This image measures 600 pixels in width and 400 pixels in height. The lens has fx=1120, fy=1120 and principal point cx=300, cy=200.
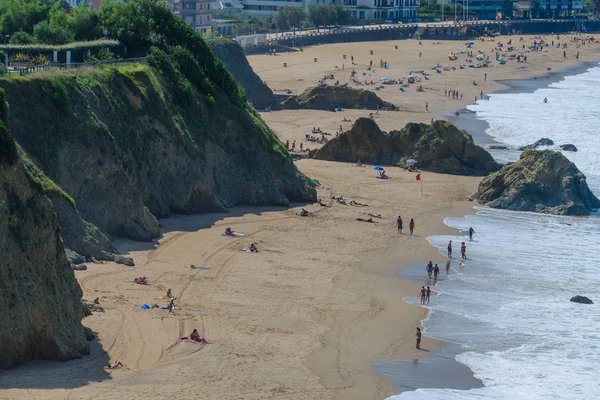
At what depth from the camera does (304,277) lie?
36.3 metres

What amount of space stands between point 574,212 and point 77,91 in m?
22.7

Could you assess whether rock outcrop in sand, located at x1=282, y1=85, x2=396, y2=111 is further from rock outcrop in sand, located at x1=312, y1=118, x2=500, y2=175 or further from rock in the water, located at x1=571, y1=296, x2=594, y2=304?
rock in the water, located at x1=571, y1=296, x2=594, y2=304

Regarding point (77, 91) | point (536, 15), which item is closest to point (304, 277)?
point (77, 91)

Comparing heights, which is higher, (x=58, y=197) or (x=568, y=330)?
(x=58, y=197)

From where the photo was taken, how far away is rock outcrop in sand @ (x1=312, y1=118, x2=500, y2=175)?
5590cm

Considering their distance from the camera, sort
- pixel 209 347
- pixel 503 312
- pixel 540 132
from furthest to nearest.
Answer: pixel 540 132 < pixel 503 312 < pixel 209 347

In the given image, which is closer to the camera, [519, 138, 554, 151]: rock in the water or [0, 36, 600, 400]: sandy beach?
[0, 36, 600, 400]: sandy beach

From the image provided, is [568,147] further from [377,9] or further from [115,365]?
[377,9]

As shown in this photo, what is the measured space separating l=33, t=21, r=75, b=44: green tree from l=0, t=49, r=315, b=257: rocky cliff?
166 inches

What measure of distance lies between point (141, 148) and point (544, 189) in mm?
18487

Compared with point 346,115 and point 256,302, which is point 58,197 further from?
point 346,115

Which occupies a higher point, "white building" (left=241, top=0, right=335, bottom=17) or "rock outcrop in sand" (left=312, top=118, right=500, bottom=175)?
"white building" (left=241, top=0, right=335, bottom=17)

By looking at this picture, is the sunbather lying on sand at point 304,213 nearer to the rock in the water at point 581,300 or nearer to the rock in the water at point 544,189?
the rock in the water at point 544,189

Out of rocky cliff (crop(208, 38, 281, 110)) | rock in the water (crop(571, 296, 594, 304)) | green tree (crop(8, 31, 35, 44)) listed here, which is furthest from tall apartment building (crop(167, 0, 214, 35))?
rock in the water (crop(571, 296, 594, 304))
